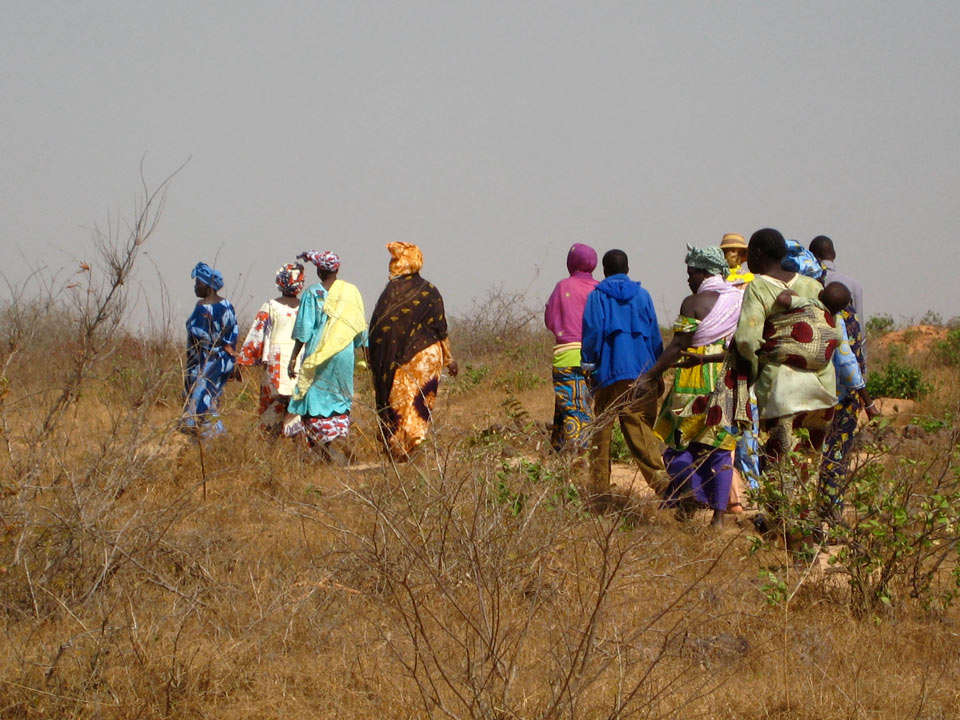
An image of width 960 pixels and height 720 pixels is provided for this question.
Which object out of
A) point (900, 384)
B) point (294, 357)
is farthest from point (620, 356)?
point (900, 384)

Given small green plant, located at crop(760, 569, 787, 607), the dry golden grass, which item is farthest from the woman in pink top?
small green plant, located at crop(760, 569, 787, 607)

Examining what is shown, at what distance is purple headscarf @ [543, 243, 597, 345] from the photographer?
7125 mm

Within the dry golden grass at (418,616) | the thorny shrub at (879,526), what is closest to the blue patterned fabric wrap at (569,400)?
the dry golden grass at (418,616)

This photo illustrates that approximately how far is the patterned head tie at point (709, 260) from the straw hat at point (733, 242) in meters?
0.99

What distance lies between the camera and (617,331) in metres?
6.50

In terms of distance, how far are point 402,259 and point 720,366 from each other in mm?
3174

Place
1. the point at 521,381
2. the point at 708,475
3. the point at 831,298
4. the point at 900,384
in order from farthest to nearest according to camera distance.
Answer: the point at 521,381 < the point at 900,384 < the point at 708,475 < the point at 831,298

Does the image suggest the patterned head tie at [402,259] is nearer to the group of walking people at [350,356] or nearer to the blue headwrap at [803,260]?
the group of walking people at [350,356]

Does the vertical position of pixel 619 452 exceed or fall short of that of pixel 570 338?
it falls short

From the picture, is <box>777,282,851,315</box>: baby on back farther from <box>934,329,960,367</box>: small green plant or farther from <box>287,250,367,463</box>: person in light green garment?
<box>934,329,960,367</box>: small green plant

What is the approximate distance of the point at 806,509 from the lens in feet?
15.0

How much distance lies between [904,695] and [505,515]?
1.73 metres

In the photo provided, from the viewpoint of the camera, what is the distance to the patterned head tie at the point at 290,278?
9023mm

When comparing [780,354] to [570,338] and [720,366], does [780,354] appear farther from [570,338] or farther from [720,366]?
[570,338]
